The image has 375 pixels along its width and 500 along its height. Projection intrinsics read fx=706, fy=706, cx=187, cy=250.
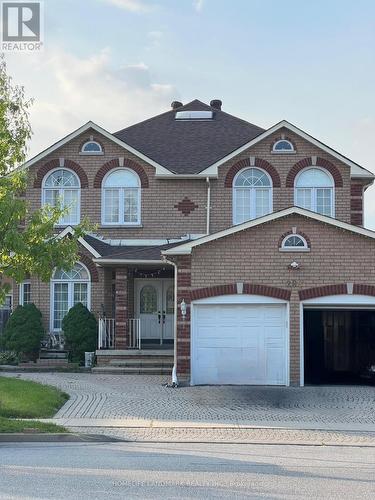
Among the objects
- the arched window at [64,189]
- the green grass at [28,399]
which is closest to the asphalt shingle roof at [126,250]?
the arched window at [64,189]

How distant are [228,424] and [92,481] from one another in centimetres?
536

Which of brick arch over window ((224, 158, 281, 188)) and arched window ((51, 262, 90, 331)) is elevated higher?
brick arch over window ((224, 158, 281, 188))

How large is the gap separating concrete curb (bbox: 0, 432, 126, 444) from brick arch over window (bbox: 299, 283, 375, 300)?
26.7ft

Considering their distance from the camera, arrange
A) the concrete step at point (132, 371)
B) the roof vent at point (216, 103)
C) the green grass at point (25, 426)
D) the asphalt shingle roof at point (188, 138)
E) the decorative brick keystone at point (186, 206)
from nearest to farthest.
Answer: the green grass at point (25, 426), the concrete step at point (132, 371), the decorative brick keystone at point (186, 206), the asphalt shingle roof at point (188, 138), the roof vent at point (216, 103)

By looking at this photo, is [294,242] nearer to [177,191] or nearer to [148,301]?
[177,191]

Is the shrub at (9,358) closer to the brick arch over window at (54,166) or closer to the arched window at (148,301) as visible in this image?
the arched window at (148,301)

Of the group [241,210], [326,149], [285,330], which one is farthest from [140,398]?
[326,149]

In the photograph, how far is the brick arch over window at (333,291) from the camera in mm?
18328

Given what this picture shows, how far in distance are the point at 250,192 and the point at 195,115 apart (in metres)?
5.84

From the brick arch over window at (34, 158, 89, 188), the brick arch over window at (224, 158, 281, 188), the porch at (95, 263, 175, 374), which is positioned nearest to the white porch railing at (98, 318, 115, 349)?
the porch at (95, 263, 175, 374)

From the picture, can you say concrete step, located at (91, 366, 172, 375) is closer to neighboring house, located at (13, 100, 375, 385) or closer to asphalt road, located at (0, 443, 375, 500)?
neighboring house, located at (13, 100, 375, 385)

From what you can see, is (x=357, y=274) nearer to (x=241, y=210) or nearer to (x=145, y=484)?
(x=241, y=210)

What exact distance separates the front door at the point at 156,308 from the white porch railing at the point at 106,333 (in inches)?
70.4

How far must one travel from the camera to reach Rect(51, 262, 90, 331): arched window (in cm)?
2320
